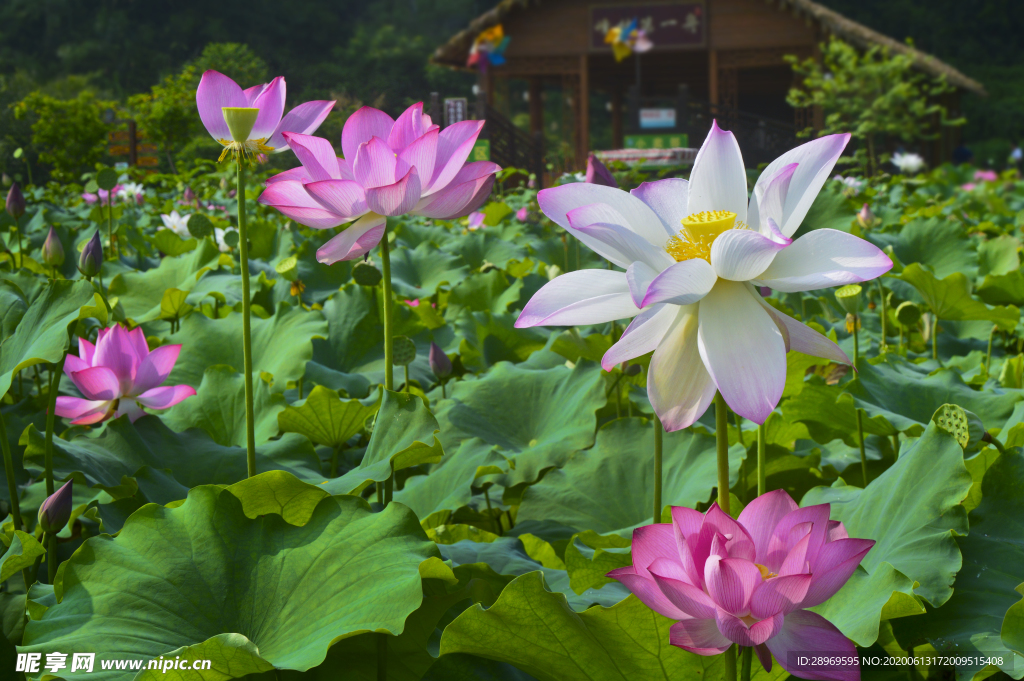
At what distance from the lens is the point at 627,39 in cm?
1279

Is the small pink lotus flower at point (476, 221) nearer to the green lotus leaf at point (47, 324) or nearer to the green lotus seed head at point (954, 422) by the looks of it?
the green lotus leaf at point (47, 324)

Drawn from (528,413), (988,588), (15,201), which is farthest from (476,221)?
(988,588)

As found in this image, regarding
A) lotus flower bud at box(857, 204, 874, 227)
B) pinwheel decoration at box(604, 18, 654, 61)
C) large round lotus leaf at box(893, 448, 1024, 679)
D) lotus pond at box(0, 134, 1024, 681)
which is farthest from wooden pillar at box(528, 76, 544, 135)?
large round lotus leaf at box(893, 448, 1024, 679)

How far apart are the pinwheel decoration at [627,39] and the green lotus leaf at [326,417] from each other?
42.2 feet

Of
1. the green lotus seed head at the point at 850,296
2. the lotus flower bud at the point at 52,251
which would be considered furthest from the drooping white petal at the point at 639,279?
the lotus flower bud at the point at 52,251

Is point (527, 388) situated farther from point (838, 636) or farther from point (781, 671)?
point (838, 636)

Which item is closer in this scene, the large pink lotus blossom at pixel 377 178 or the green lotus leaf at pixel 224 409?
the large pink lotus blossom at pixel 377 178

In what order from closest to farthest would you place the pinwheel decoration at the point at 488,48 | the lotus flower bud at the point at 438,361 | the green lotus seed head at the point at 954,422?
the green lotus seed head at the point at 954,422, the lotus flower bud at the point at 438,361, the pinwheel decoration at the point at 488,48

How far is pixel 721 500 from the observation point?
0.44 m

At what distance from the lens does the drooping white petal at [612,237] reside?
0.42 meters

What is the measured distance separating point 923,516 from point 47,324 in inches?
29.3

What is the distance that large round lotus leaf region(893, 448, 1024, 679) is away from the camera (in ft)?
1.72

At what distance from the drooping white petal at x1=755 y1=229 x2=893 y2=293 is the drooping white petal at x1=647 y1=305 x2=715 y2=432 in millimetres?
50

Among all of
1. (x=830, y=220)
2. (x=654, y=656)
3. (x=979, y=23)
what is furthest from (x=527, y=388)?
(x=979, y=23)
